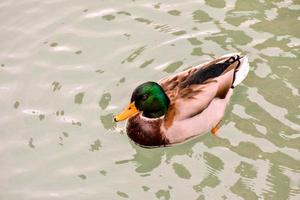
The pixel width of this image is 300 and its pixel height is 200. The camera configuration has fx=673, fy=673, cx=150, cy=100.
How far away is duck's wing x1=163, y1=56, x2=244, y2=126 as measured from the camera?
29.7 feet

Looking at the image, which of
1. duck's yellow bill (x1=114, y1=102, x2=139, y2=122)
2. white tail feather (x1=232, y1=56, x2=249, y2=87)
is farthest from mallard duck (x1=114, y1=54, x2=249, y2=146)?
white tail feather (x1=232, y1=56, x2=249, y2=87)

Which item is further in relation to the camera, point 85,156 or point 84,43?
point 84,43

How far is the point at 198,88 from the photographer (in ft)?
30.1

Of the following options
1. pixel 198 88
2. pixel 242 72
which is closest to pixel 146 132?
pixel 198 88

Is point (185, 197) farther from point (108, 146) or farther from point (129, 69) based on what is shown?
point (129, 69)

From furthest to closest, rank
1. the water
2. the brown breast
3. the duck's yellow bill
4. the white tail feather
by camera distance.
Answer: the white tail feather → the brown breast → the duck's yellow bill → the water

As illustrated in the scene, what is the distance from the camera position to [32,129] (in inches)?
382

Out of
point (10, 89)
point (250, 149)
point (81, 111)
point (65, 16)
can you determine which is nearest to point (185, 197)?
point (250, 149)

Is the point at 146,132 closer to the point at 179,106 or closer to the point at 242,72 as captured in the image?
the point at 179,106

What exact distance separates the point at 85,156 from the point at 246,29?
3.52m

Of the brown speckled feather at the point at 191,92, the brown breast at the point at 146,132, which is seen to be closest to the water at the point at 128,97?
the brown breast at the point at 146,132

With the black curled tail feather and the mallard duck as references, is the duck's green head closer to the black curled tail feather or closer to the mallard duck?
the mallard duck

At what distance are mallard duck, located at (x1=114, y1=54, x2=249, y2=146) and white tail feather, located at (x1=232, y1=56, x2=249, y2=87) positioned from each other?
184mm

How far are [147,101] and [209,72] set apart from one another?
3.26 feet
